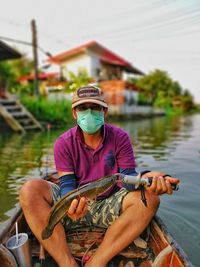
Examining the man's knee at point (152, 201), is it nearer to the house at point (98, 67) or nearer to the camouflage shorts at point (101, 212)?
the camouflage shorts at point (101, 212)

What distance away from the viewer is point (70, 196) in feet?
9.08

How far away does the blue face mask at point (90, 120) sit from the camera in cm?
329

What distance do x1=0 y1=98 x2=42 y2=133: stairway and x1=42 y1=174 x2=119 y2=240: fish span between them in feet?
49.0

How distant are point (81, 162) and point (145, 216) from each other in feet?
2.60

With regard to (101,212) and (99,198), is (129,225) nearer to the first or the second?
(101,212)

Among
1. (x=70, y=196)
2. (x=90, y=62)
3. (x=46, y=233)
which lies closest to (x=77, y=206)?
(x=70, y=196)

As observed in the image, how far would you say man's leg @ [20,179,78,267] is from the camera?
2996mm

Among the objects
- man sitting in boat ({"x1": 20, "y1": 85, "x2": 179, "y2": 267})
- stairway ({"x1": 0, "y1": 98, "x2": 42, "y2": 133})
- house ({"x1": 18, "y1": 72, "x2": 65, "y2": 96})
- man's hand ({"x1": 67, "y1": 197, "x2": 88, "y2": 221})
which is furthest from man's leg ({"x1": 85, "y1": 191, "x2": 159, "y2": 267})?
house ({"x1": 18, "y1": 72, "x2": 65, "y2": 96})

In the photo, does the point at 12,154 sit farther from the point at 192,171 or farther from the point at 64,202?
the point at 64,202

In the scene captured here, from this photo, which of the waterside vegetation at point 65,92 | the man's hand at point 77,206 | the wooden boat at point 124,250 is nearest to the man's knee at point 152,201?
the wooden boat at point 124,250

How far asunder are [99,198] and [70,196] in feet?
2.44

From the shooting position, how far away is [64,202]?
2.76 meters

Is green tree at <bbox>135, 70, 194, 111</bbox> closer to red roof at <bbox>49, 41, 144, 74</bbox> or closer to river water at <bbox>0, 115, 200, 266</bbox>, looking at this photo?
red roof at <bbox>49, 41, 144, 74</bbox>

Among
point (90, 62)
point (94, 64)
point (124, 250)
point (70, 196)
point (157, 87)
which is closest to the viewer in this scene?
point (70, 196)
